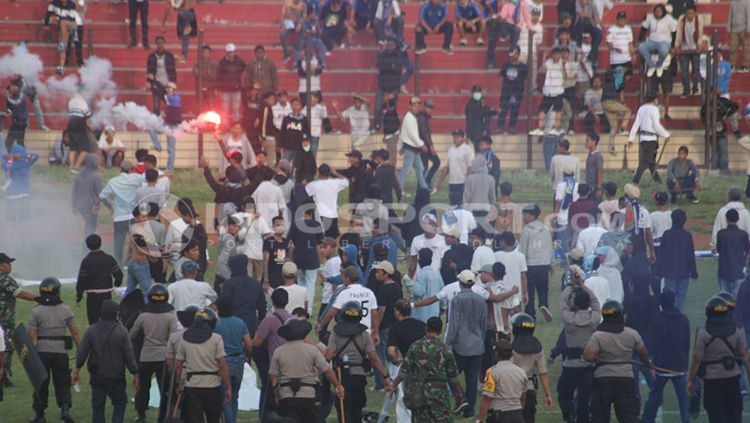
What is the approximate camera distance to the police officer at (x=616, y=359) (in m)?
12.6

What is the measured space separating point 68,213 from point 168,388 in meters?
12.5

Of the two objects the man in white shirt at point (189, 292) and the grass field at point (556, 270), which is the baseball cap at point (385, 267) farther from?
the man in white shirt at point (189, 292)

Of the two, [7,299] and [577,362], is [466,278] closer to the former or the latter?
[577,362]

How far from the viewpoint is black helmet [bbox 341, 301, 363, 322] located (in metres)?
12.9

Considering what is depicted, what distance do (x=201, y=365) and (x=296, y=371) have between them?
34.0 inches

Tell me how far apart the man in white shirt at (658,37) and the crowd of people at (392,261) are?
44 mm

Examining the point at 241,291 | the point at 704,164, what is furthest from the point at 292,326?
the point at 704,164

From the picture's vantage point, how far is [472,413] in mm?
14133

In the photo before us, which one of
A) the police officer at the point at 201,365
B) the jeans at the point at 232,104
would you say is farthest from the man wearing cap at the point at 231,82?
the police officer at the point at 201,365

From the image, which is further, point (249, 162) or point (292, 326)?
point (249, 162)

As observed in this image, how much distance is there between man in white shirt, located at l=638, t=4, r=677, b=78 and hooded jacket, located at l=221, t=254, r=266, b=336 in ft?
50.3

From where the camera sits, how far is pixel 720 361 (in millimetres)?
12836

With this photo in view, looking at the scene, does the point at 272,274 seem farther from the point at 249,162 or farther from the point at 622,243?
the point at 249,162

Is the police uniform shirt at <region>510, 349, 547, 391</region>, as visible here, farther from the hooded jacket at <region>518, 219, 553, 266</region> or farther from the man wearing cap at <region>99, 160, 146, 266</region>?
the man wearing cap at <region>99, 160, 146, 266</region>
